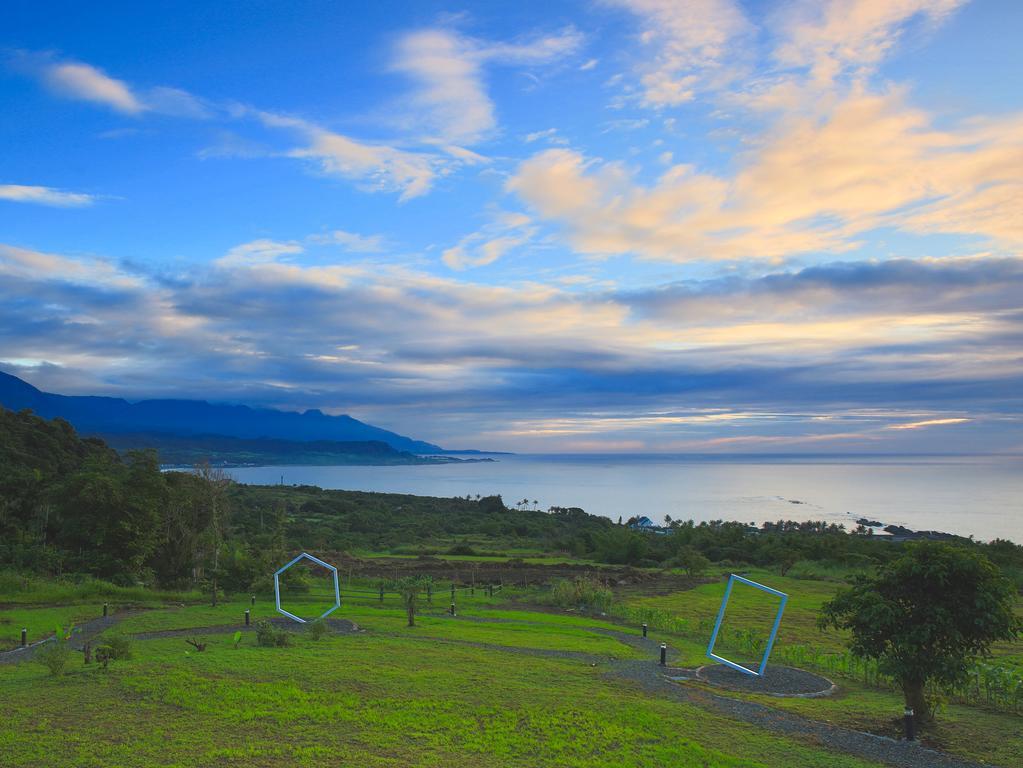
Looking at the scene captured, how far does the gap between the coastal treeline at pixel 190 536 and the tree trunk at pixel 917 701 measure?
76.9 inches

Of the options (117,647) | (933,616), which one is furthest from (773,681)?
(117,647)

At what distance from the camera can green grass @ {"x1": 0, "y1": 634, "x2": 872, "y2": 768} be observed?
8.85 metres

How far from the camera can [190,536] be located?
31.1m

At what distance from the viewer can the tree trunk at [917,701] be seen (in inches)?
435

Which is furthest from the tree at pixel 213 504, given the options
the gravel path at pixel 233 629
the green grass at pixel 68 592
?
the gravel path at pixel 233 629

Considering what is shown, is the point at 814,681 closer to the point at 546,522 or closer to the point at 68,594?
the point at 68,594

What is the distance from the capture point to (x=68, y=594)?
23766mm

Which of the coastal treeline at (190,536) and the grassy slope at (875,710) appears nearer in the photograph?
the grassy slope at (875,710)

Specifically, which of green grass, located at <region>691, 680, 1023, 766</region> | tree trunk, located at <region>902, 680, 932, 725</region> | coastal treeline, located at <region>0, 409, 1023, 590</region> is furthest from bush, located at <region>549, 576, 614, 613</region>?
tree trunk, located at <region>902, 680, 932, 725</region>

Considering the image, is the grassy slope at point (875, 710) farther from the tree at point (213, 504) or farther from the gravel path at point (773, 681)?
the tree at point (213, 504)

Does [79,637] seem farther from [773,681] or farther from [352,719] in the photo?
[773,681]

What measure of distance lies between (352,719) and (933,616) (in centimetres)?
944

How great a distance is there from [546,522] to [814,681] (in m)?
62.0

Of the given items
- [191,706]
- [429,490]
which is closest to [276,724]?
[191,706]
